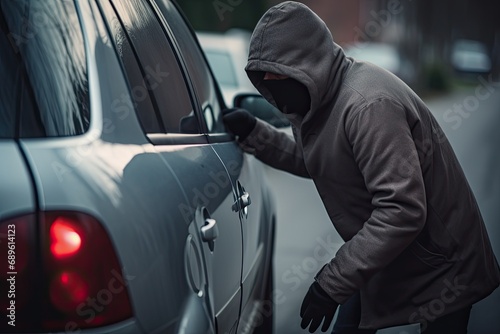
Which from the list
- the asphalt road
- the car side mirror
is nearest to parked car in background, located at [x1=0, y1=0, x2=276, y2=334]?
the car side mirror

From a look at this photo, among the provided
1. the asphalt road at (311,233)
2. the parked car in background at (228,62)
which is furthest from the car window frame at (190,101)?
the parked car in background at (228,62)

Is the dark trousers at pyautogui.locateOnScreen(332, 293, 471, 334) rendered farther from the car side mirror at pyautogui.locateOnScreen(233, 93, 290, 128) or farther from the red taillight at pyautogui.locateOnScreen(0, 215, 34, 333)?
the red taillight at pyautogui.locateOnScreen(0, 215, 34, 333)

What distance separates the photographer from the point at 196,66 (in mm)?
4137

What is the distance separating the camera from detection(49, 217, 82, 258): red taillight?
2.08 m

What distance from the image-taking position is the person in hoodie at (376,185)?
9.50ft

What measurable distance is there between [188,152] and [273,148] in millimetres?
1238

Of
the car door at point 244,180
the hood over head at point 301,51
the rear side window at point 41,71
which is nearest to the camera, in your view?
the rear side window at point 41,71

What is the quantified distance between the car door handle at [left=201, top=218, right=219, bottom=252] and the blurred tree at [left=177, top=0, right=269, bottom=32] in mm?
27641

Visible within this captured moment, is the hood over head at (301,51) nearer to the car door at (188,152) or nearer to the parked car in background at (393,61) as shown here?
the car door at (188,152)

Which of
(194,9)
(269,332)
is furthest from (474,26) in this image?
(269,332)

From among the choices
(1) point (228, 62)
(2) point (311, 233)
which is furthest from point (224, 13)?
(2) point (311, 233)

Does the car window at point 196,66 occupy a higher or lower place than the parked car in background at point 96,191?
lower

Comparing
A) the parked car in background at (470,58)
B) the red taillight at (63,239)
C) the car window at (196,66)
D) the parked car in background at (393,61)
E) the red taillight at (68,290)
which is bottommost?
the parked car in background at (470,58)

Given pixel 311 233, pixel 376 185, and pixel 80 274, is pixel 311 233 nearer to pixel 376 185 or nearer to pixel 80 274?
pixel 376 185
